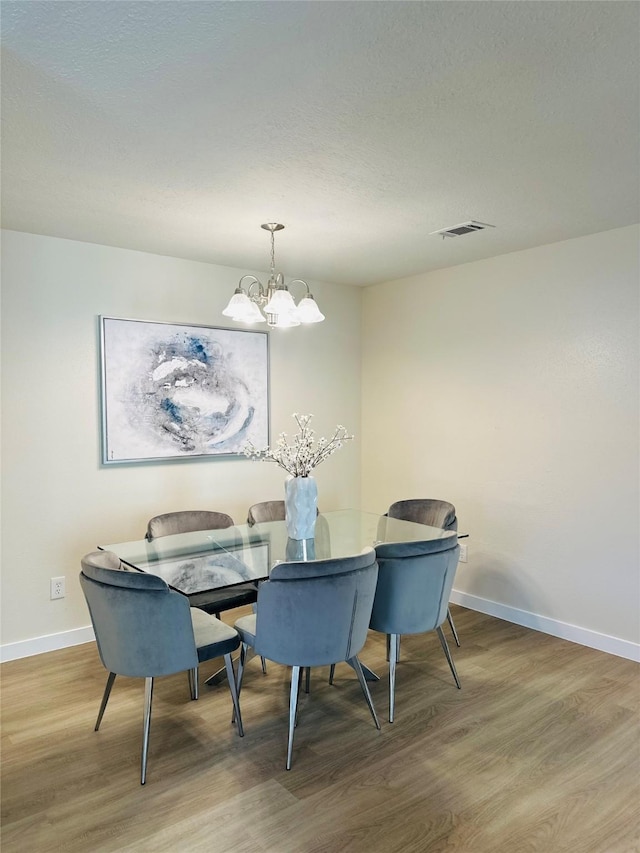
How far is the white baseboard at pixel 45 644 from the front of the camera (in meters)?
3.42

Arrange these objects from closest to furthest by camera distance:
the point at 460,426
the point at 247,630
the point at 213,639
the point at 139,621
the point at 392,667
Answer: the point at 139,621 → the point at 213,639 → the point at 247,630 → the point at 392,667 → the point at 460,426

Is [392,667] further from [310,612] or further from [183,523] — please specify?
[183,523]

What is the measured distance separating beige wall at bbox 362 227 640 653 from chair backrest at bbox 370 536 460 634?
4.26 feet

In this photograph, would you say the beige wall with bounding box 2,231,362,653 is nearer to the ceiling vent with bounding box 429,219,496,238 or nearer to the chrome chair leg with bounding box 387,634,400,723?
the ceiling vent with bounding box 429,219,496,238

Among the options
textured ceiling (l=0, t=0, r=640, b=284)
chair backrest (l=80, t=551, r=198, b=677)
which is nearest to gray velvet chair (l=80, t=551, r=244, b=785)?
chair backrest (l=80, t=551, r=198, b=677)

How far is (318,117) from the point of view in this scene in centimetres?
205

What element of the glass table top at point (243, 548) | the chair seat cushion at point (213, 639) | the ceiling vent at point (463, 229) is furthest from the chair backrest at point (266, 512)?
the ceiling vent at point (463, 229)

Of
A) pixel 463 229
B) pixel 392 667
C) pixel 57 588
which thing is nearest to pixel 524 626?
pixel 392 667

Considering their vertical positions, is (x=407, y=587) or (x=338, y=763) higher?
(x=407, y=587)

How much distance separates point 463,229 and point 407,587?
2.08m

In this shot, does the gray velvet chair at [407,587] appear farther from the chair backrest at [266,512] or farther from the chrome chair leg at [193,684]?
the chair backrest at [266,512]

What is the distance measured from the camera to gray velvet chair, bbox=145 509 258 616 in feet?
9.62

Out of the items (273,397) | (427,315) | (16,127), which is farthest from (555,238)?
(16,127)

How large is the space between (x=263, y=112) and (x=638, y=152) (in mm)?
1533
